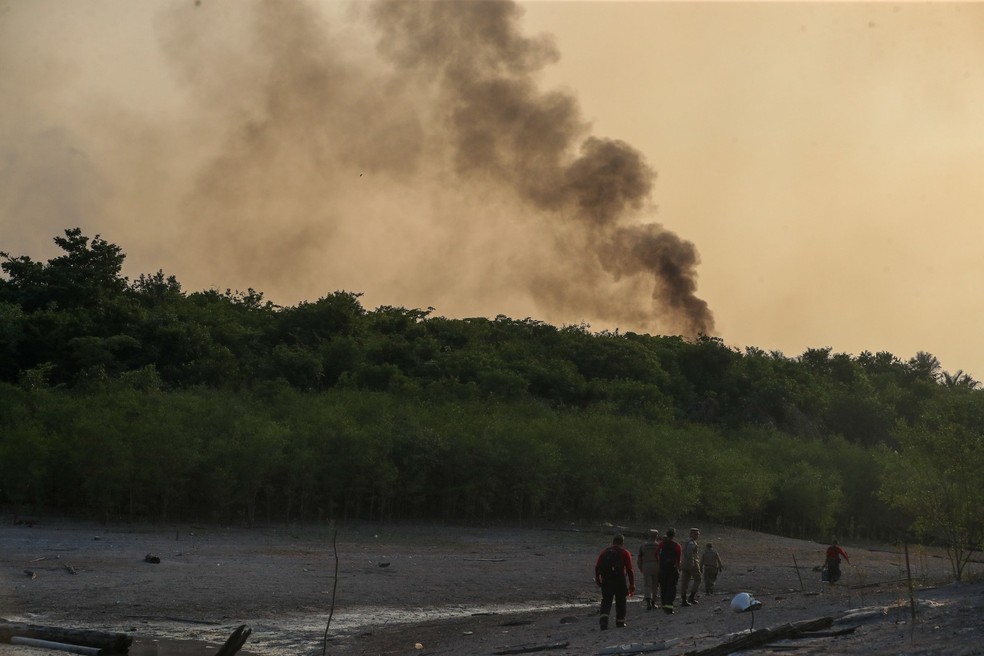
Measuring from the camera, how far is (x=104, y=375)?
208 feet

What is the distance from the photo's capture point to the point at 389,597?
32.0 meters

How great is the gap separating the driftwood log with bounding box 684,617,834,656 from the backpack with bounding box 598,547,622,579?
4.15m

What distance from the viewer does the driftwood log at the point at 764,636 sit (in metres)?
17.4

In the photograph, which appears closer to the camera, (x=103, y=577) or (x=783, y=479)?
(x=103, y=577)

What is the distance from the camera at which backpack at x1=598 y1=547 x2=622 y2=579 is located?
22.0m

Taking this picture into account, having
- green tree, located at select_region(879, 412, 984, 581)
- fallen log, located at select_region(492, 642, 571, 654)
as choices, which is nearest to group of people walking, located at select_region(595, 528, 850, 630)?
fallen log, located at select_region(492, 642, 571, 654)

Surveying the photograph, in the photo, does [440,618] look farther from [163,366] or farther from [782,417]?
[782,417]

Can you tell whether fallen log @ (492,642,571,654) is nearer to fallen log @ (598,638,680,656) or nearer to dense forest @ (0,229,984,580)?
fallen log @ (598,638,680,656)

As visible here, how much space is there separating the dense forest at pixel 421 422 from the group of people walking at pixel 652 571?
5.71 m

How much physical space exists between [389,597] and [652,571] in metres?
8.44

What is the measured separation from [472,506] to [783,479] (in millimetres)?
23683

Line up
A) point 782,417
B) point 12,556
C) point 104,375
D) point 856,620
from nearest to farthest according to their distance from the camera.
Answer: point 856,620, point 12,556, point 104,375, point 782,417

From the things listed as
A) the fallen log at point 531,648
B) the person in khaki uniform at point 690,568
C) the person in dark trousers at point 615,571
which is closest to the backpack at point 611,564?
the person in dark trousers at point 615,571

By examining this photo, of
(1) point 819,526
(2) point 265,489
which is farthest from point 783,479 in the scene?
(2) point 265,489
